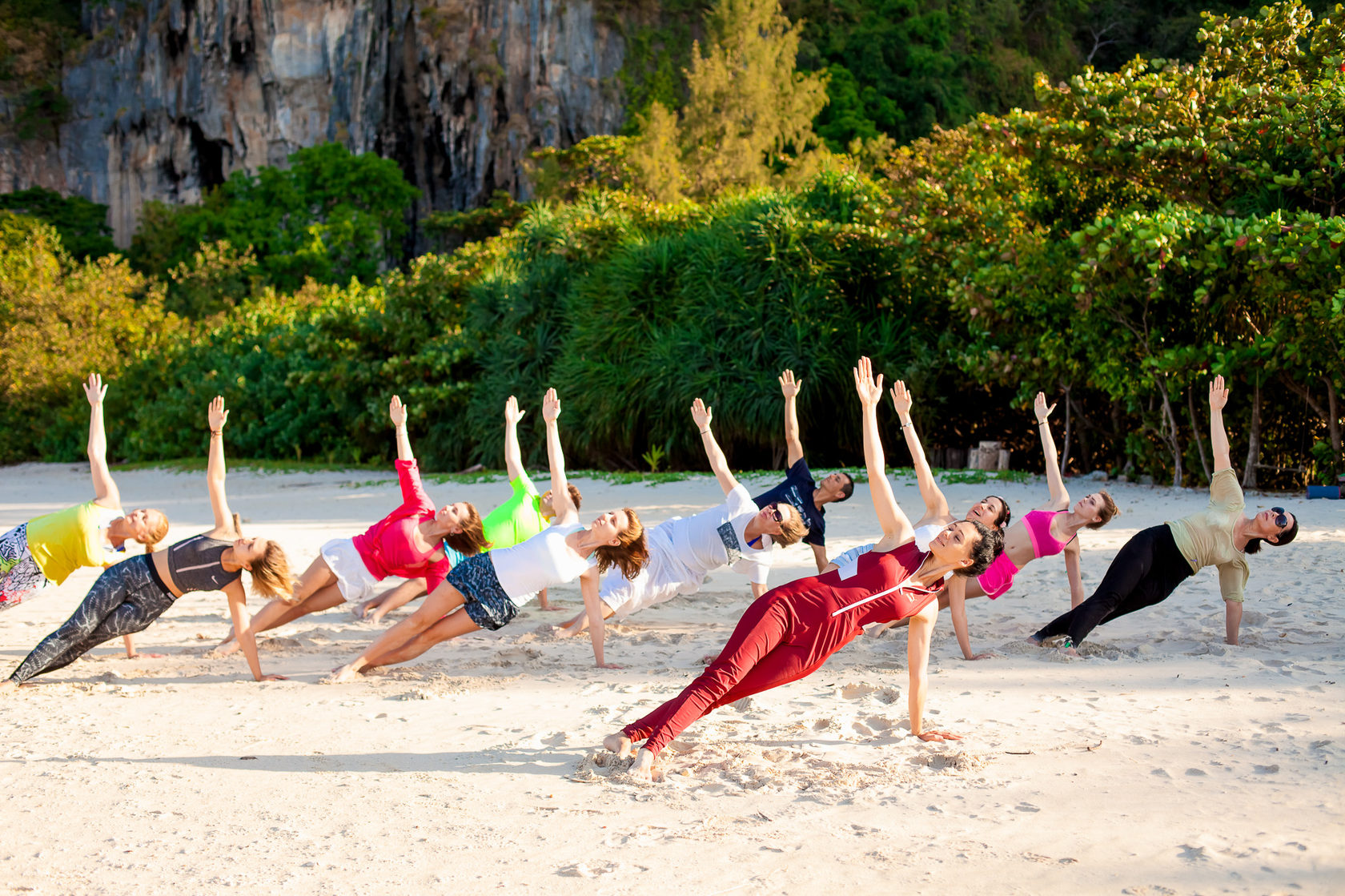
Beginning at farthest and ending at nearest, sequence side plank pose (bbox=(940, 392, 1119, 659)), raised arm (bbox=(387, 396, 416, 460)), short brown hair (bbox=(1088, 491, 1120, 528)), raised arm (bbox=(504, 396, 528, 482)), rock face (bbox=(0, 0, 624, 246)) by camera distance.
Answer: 1. rock face (bbox=(0, 0, 624, 246))
2. raised arm (bbox=(387, 396, 416, 460))
3. raised arm (bbox=(504, 396, 528, 482))
4. short brown hair (bbox=(1088, 491, 1120, 528))
5. side plank pose (bbox=(940, 392, 1119, 659))

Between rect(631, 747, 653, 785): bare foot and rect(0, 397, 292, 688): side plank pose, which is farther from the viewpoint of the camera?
rect(0, 397, 292, 688): side plank pose

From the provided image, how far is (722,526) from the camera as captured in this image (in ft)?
20.3

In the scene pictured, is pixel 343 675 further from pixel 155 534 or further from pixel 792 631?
pixel 792 631

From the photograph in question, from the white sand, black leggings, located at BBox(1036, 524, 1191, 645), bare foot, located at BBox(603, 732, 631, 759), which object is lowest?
the white sand

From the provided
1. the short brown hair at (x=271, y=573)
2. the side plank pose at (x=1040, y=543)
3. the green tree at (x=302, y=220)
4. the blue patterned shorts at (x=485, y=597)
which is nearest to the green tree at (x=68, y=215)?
the green tree at (x=302, y=220)

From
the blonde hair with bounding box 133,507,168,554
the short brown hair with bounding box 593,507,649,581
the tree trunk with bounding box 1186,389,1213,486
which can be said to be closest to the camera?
the short brown hair with bounding box 593,507,649,581

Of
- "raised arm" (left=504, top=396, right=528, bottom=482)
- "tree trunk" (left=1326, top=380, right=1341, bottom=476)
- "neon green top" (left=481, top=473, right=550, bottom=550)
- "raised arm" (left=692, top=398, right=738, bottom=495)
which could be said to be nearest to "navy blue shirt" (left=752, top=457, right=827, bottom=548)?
"raised arm" (left=692, top=398, right=738, bottom=495)

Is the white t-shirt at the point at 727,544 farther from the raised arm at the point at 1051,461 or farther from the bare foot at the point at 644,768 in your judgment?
the bare foot at the point at 644,768

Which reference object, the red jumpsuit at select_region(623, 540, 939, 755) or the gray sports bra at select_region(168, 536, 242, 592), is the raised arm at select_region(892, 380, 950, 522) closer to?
the red jumpsuit at select_region(623, 540, 939, 755)

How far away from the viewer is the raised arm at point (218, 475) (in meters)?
5.68

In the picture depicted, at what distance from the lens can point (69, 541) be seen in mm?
5867

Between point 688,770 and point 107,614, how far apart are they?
310 cm

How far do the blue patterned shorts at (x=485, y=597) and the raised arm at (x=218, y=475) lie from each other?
4.27ft

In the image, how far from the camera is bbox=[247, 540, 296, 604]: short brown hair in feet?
17.8
